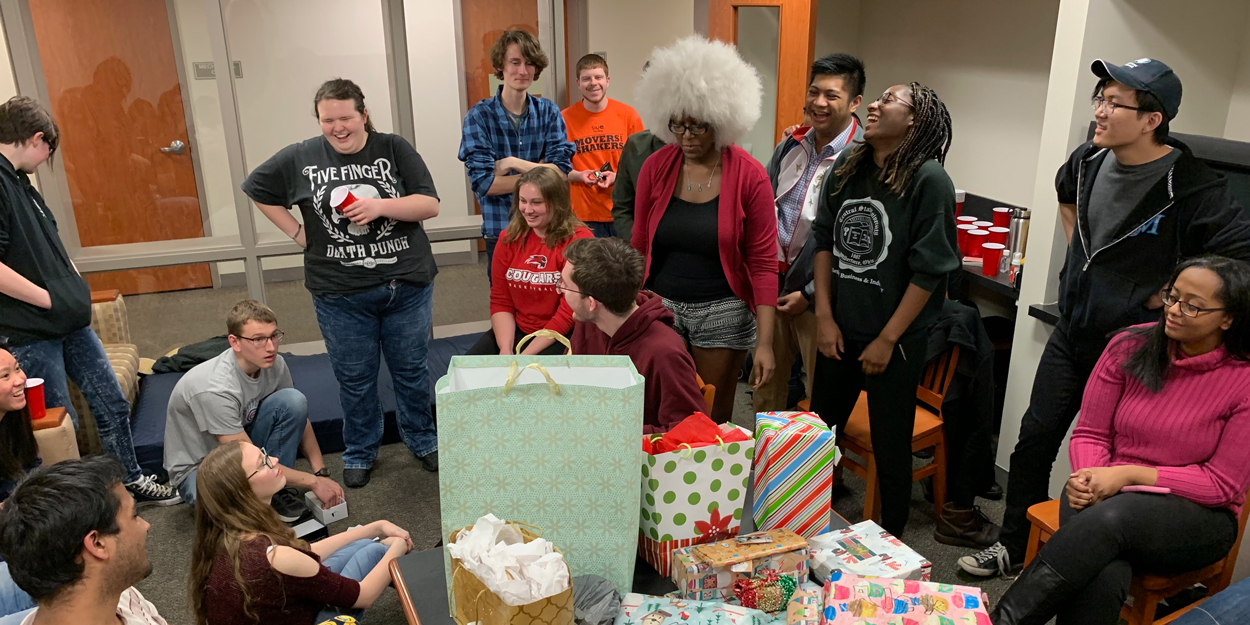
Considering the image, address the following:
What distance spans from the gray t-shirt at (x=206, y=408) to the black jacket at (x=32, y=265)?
0.43 meters

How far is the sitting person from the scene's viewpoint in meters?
1.94

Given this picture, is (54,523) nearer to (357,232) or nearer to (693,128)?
(357,232)

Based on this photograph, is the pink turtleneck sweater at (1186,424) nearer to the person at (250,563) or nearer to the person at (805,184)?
the person at (805,184)

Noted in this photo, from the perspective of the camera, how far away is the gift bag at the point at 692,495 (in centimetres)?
153

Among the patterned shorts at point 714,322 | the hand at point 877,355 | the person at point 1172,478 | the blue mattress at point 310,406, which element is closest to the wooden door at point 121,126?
the blue mattress at point 310,406

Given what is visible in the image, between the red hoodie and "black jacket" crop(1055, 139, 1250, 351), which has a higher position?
"black jacket" crop(1055, 139, 1250, 351)

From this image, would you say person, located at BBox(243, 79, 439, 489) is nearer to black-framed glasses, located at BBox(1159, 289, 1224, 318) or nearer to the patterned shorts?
the patterned shorts

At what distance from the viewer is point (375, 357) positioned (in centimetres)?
324

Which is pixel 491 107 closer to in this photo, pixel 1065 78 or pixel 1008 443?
pixel 1065 78

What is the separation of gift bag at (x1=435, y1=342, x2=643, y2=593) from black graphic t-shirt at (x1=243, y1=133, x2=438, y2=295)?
1.70 m

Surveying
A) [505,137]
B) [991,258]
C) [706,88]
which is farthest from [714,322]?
[505,137]

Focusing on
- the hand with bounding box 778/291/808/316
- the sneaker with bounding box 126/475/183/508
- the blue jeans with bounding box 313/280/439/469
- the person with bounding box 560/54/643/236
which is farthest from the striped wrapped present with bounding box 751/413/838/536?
the sneaker with bounding box 126/475/183/508

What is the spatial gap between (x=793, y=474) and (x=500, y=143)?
2507mm

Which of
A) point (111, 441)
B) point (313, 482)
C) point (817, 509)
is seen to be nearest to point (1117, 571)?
point (817, 509)
